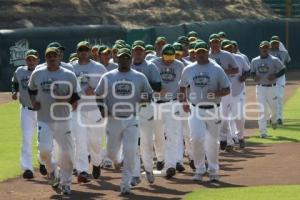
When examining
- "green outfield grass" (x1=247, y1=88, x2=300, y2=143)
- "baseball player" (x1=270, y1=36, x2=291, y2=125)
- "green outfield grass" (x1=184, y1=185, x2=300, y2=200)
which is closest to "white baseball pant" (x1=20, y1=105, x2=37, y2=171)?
"green outfield grass" (x1=184, y1=185, x2=300, y2=200)

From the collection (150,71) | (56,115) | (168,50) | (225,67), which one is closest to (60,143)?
(56,115)

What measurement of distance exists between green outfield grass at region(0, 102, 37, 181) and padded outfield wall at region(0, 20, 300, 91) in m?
4.51

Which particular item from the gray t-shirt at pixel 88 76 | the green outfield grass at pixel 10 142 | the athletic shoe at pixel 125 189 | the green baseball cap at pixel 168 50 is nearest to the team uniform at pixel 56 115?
the athletic shoe at pixel 125 189

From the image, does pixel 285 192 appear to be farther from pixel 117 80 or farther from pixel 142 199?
pixel 117 80

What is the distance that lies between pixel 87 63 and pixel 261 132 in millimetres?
7410

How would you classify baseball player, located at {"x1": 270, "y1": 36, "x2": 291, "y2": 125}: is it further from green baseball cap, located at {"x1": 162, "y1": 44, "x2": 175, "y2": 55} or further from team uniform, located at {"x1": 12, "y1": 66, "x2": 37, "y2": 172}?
team uniform, located at {"x1": 12, "y1": 66, "x2": 37, "y2": 172}

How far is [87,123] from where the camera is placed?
17.0m

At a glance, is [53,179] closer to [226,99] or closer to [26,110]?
[26,110]

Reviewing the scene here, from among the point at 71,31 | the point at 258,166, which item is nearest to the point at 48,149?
the point at 258,166

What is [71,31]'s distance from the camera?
39281mm

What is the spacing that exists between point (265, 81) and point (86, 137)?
726 centimetres

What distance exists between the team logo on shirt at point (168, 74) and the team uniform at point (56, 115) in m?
3.14

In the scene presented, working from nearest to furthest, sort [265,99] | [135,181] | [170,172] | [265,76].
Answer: [135,181]
[170,172]
[265,76]
[265,99]

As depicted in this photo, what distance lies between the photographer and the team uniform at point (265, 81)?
22.8 metres
